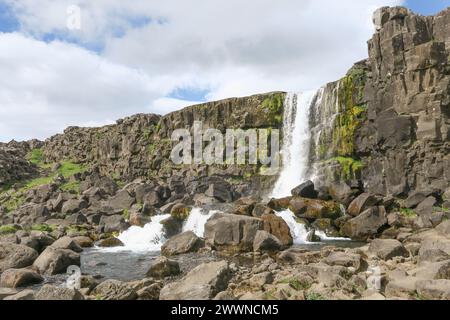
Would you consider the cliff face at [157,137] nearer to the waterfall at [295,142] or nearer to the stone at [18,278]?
the waterfall at [295,142]

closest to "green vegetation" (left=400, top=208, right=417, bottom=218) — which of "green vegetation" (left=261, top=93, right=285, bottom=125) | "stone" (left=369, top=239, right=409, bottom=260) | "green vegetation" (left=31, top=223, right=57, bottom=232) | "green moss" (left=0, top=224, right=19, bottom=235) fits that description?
"stone" (left=369, top=239, right=409, bottom=260)

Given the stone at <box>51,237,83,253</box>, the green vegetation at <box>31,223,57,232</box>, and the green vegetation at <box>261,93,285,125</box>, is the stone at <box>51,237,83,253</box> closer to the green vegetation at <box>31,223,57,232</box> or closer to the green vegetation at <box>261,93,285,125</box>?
the green vegetation at <box>31,223,57,232</box>

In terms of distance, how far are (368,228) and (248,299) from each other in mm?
20523

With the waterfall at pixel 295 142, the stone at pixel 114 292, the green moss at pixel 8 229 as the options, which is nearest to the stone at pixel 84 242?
the green moss at pixel 8 229

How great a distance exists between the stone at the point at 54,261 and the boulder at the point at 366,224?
2018 centimetres

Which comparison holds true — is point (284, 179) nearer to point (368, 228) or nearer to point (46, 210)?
point (368, 228)

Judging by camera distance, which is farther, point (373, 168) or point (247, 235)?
point (373, 168)

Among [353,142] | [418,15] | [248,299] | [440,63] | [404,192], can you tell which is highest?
[418,15]

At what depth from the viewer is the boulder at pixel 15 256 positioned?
23.5 meters

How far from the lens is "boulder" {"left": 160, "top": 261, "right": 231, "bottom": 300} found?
47.7ft

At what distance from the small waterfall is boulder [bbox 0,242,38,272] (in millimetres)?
14135

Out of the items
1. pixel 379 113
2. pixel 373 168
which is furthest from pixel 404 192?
pixel 379 113
